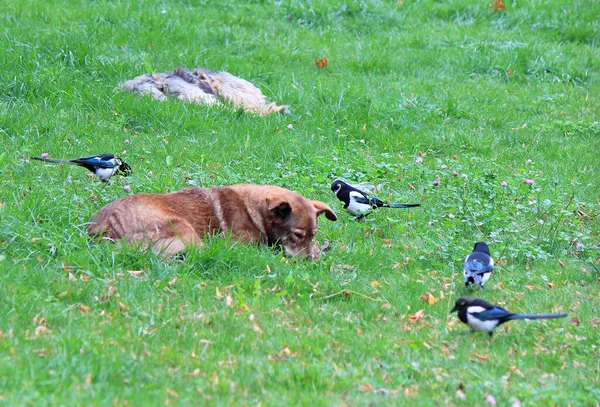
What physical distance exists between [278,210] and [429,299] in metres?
1.67

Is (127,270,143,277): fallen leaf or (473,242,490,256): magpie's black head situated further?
(473,242,490,256): magpie's black head

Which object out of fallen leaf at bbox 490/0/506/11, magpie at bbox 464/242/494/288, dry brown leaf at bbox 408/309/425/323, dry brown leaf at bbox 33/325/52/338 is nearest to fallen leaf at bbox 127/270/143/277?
dry brown leaf at bbox 33/325/52/338

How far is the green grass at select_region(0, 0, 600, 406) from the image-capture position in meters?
5.04

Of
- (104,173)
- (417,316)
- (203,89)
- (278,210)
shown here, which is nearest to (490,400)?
(417,316)

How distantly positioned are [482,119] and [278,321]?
727 centimetres

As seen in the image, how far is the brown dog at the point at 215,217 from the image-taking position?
6.85 metres

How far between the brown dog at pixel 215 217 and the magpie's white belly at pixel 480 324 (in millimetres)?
1881

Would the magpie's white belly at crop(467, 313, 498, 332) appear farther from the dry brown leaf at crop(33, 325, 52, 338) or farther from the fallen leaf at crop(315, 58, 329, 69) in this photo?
the fallen leaf at crop(315, 58, 329, 69)

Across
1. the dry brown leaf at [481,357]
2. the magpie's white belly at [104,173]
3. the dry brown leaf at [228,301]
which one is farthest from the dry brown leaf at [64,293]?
the dry brown leaf at [481,357]

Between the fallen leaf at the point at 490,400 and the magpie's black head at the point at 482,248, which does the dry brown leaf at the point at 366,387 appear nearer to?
the fallen leaf at the point at 490,400

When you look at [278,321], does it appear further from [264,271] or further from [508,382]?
[508,382]

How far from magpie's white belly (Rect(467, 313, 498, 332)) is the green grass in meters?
0.10

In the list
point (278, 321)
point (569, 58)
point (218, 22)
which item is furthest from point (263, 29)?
point (278, 321)

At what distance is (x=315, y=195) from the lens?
364 inches
